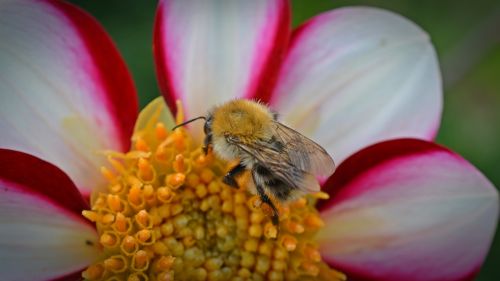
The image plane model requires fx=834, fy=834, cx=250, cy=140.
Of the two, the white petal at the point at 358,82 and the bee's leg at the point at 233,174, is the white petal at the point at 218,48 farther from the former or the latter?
the bee's leg at the point at 233,174

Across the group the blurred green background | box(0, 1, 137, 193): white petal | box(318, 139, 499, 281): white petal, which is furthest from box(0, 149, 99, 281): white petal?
the blurred green background

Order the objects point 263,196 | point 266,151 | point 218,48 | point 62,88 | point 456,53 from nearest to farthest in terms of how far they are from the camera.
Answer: point 266,151, point 263,196, point 62,88, point 218,48, point 456,53

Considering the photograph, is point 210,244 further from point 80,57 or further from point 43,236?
point 80,57

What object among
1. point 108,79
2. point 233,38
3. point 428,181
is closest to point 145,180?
point 108,79

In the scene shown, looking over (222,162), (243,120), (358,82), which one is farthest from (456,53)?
(243,120)

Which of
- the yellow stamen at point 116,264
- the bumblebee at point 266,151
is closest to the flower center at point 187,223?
the yellow stamen at point 116,264

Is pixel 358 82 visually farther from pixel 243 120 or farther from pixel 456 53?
pixel 456 53
